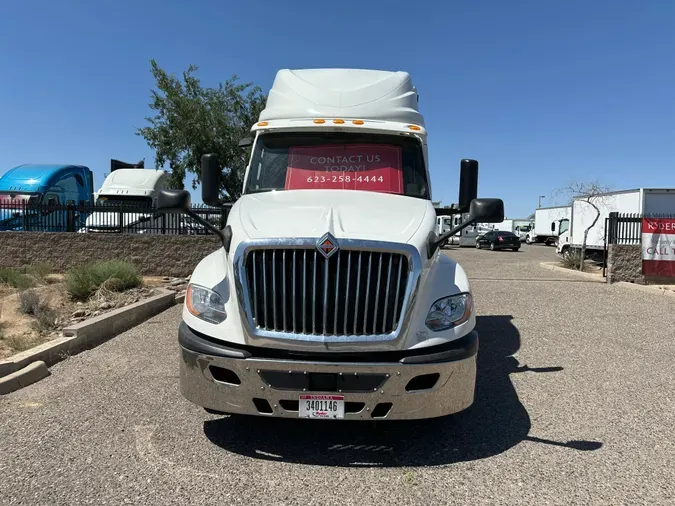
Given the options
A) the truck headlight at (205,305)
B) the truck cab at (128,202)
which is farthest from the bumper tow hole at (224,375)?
the truck cab at (128,202)

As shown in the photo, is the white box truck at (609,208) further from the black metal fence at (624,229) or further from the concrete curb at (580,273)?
the black metal fence at (624,229)

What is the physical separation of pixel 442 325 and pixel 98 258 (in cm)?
1148

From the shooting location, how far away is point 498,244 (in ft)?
109

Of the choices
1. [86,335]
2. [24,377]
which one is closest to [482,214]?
[24,377]

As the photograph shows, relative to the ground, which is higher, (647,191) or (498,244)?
(647,191)

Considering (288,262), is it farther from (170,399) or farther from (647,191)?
(647,191)

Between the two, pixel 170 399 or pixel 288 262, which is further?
pixel 170 399

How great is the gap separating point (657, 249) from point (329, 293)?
13095 millimetres

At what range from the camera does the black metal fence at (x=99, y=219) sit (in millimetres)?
12917

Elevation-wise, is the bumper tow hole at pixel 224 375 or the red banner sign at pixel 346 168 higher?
the red banner sign at pixel 346 168

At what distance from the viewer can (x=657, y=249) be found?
13.3m

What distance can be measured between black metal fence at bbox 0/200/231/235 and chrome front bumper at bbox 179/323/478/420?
9725 millimetres

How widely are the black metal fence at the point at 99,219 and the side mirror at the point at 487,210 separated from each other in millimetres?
9736

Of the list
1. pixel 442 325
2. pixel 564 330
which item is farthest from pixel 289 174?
pixel 564 330
